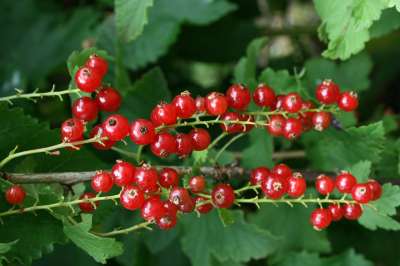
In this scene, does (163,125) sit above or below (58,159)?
above

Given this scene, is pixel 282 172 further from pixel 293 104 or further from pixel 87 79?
pixel 87 79

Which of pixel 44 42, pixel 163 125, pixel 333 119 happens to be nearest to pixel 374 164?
pixel 333 119

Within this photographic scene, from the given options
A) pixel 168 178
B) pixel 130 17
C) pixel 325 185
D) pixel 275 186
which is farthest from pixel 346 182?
Answer: pixel 130 17

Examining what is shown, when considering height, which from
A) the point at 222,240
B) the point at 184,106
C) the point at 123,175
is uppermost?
the point at 184,106

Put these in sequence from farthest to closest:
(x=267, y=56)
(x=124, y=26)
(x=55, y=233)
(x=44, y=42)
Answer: (x=267, y=56) < (x=44, y=42) < (x=124, y=26) < (x=55, y=233)

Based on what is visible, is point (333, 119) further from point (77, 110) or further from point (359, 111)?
point (359, 111)

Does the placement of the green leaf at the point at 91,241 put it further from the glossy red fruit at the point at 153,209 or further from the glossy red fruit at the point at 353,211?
the glossy red fruit at the point at 353,211
